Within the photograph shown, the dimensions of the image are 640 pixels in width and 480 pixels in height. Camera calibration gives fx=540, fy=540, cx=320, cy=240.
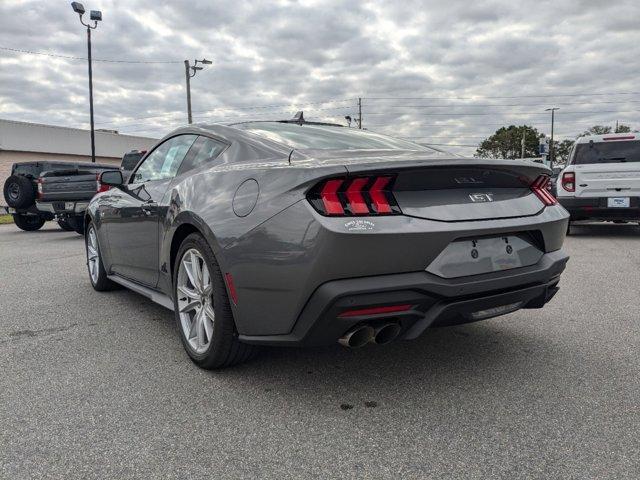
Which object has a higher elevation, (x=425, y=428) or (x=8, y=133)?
(x=8, y=133)

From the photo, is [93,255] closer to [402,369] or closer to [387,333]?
[402,369]

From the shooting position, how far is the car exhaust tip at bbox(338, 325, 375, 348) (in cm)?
242

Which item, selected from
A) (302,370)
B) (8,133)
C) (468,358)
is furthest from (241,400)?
(8,133)

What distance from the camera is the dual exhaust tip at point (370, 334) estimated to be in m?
2.42

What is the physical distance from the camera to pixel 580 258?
708cm

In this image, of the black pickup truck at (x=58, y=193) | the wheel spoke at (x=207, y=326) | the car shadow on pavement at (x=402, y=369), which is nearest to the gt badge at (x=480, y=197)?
the car shadow on pavement at (x=402, y=369)

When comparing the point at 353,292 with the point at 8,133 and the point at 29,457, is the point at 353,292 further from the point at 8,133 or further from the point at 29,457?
the point at 8,133

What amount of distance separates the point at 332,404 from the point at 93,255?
12.1ft

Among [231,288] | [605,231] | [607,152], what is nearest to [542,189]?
[231,288]

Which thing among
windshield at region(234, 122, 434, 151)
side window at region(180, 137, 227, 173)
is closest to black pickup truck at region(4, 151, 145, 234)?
side window at region(180, 137, 227, 173)

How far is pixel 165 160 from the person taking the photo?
3.97 metres

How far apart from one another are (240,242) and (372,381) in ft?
3.35

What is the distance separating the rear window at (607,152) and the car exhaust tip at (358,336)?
8272mm

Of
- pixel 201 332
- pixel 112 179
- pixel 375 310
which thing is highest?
pixel 112 179
